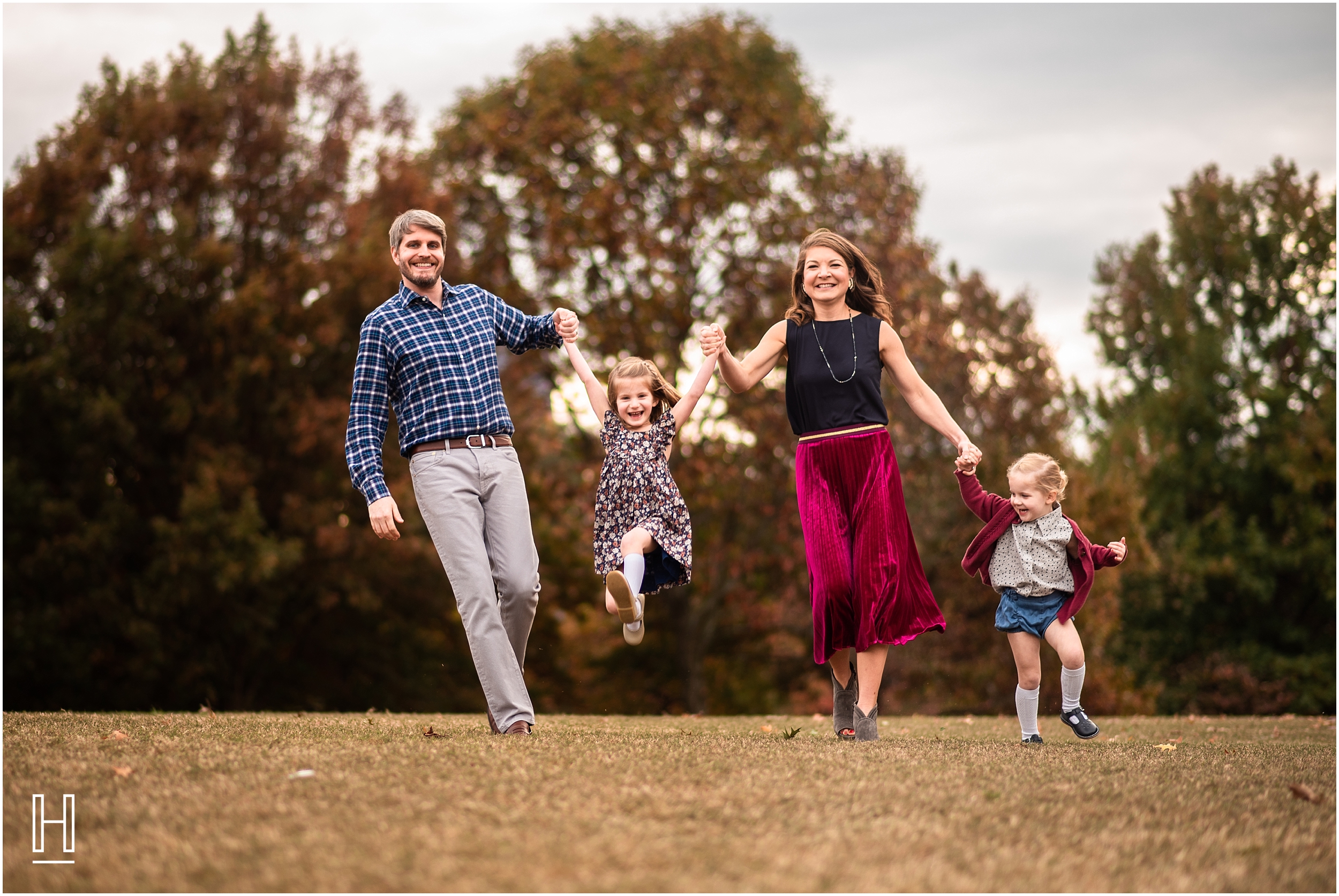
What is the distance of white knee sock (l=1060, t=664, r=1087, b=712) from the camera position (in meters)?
6.05

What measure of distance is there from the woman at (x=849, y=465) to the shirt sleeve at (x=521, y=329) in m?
0.87

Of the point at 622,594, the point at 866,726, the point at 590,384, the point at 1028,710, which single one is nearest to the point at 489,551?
the point at 622,594

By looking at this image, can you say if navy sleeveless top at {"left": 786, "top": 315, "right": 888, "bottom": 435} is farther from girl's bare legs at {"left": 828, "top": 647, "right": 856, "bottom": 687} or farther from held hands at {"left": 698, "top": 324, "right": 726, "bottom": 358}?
girl's bare legs at {"left": 828, "top": 647, "right": 856, "bottom": 687}

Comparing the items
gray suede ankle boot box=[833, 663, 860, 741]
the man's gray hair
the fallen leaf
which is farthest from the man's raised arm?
the fallen leaf

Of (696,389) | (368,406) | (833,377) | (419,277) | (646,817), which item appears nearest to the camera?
(646,817)

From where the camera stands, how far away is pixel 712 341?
6.23 m

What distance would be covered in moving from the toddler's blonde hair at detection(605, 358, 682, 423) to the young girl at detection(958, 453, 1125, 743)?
173 centimetres

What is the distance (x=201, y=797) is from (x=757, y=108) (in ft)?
55.2

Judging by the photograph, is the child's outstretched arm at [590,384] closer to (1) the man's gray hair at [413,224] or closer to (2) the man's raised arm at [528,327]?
(2) the man's raised arm at [528,327]

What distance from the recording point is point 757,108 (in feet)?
61.9

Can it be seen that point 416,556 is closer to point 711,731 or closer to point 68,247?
point 68,247

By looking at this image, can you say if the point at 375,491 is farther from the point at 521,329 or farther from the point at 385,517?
the point at 521,329

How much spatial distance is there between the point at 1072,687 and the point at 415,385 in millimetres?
3793

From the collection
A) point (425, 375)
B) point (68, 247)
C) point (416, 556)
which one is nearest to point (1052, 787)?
point (425, 375)
